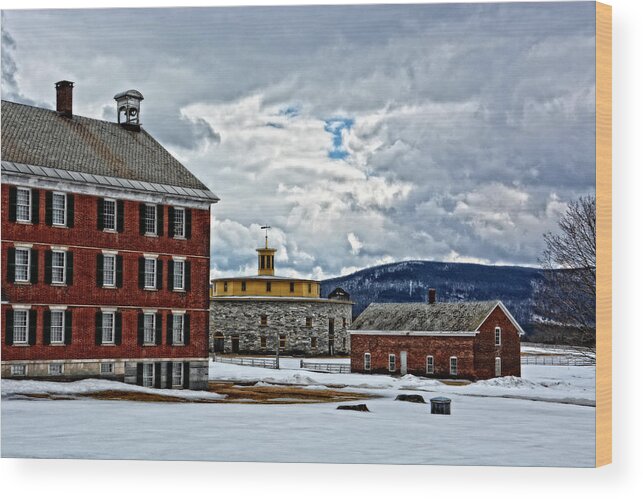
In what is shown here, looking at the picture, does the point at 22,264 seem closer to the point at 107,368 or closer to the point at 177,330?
the point at 107,368

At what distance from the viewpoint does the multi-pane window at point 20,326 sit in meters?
26.3

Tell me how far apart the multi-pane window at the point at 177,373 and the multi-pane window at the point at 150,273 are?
2.21m

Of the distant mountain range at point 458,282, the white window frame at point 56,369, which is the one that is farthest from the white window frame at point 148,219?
the distant mountain range at point 458,282

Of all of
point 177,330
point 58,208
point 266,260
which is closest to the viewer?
point 266,260

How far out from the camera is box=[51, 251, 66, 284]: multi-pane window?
1062 inches

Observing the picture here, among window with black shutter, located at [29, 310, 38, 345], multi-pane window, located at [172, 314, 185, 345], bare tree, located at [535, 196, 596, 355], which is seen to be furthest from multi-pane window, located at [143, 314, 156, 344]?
bare tree, located at [535, 196, 596, 355]

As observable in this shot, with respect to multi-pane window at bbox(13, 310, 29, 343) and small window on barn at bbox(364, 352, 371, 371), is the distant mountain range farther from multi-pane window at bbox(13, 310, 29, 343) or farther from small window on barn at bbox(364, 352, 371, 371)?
multi-pane window at bbox(13, 310, 29, 343)

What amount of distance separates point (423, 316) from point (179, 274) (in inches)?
267

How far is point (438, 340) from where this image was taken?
28.6m

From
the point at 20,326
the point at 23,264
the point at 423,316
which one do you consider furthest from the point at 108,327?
the point at 423,316

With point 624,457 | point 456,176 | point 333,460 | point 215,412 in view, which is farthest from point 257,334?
point 624,457

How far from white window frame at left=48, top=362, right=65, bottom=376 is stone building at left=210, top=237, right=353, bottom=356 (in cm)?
435

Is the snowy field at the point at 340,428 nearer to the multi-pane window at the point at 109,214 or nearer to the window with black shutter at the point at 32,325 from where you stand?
the window with black shutter at the point at 32,325

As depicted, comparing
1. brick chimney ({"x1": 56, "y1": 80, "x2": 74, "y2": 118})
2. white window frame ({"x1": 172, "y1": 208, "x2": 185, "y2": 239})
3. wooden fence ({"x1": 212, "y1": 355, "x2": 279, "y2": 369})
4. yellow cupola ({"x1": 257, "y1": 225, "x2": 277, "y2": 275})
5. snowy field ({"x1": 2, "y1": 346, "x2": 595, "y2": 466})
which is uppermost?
brick chimney ({"x1": 56, "y1": 80, "x2": 74, "y2": 118})
